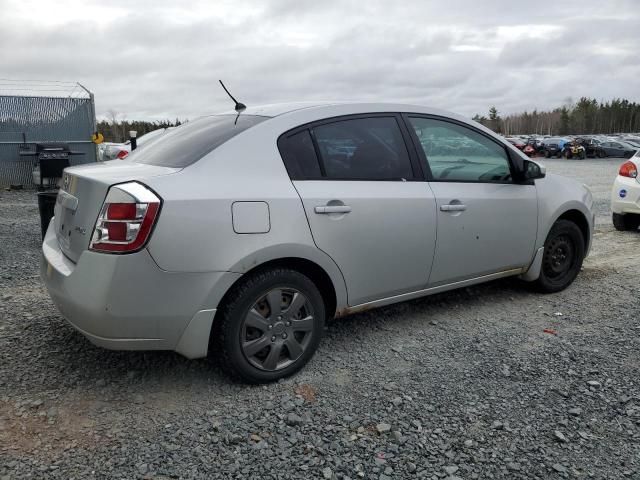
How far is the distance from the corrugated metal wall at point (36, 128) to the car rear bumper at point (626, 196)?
40.2ft

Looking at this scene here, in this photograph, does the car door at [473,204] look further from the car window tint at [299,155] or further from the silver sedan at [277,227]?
the car window tint at [299,155]

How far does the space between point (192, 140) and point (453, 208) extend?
180 centimetres

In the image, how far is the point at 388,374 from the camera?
3.40 m

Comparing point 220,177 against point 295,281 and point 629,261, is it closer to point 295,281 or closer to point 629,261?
point 295,281

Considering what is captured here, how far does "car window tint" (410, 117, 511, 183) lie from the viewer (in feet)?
12.9

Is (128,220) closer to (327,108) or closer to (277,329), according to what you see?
(277,329)

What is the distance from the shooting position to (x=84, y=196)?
118 inches

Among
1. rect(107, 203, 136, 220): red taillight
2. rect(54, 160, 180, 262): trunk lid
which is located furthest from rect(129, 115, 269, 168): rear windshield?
rect(107, 203, 136, 220): red taillight

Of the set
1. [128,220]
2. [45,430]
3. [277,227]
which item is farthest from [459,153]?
Answer: [45,430]

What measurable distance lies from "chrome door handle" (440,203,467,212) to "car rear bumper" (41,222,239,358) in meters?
1.61

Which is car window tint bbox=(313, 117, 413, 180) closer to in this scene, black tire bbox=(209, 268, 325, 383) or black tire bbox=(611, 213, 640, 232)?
black tire bbox=(209, 268, 325, 383)

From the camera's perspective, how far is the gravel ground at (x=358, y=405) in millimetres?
2539

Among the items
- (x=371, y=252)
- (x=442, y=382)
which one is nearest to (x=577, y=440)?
(x=442, y=382)

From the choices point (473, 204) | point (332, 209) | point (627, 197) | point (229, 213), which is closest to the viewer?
point (229, 213)
